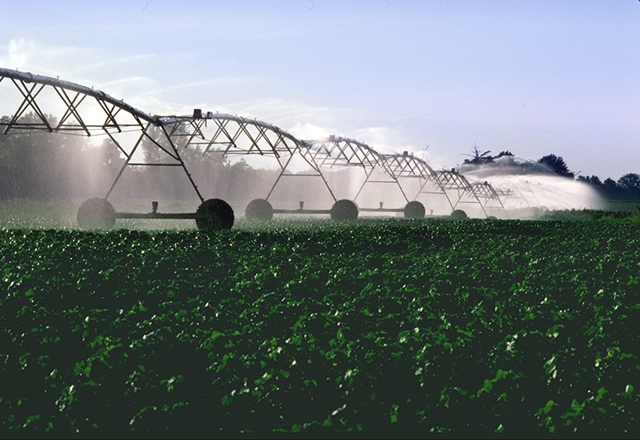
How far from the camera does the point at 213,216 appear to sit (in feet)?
70.0

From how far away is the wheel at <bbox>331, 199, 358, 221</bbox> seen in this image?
109 feet

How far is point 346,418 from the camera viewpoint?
482cm

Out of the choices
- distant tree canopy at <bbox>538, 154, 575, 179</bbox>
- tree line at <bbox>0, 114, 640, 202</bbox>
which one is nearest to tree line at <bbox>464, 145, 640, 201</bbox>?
distant tree canopy at <bbox>538, 154, 575, 179</bbox>

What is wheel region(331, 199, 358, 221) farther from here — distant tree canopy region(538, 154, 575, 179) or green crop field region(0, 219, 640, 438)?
distant tree canopy region(538, 154, 575, 179)

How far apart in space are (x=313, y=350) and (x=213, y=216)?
15419mm

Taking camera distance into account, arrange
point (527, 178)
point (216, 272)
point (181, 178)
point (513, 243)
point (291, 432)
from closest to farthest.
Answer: point (291, 432) → point (216, 272) → point (513, 243) → point (181, 178) → point (527, 178)

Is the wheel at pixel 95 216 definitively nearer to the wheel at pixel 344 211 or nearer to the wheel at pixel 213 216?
the wheel at pixel 213 216

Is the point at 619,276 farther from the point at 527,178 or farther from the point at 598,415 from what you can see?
the point at 527,178

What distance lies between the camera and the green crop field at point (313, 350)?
4.93 m

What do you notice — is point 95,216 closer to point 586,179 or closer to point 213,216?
point 213,216

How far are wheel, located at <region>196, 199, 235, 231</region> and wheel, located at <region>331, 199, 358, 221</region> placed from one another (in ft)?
39.5

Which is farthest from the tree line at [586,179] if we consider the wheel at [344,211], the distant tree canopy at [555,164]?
the wheel at [344,211]

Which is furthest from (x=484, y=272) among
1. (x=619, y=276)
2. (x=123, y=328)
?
(x=123, y=328)

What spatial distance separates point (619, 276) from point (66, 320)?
319 inches
